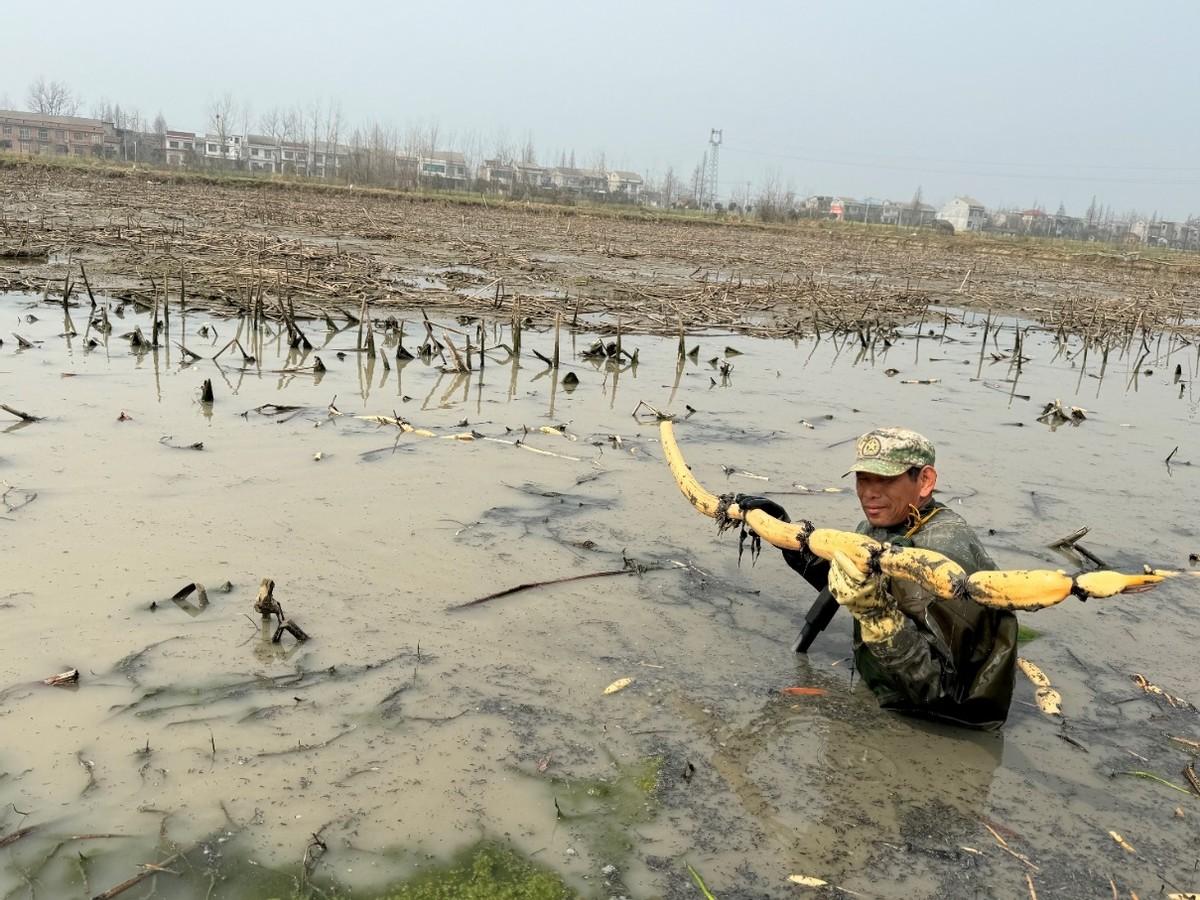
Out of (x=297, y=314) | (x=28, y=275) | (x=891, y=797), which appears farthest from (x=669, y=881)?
(x=28, y=275)

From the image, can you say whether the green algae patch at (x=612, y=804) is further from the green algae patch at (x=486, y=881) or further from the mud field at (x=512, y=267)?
the mud field at (x=512, y=267)

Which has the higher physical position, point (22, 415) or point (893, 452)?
point (893, 452)

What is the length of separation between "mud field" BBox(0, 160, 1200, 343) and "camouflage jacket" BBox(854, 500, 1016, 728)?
6819 mm

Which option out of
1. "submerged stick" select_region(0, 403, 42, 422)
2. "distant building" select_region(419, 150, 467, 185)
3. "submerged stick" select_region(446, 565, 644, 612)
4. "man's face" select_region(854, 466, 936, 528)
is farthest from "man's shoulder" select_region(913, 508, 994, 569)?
"distant building" select_region(419, 150, 467, 185)

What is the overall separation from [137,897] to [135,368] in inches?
243

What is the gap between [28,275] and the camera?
11.6 metres

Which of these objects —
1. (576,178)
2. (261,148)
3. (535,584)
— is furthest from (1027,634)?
(576,178)

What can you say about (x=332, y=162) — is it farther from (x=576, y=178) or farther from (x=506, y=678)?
(x=506, y=678)

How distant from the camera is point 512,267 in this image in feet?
55.1

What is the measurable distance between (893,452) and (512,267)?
1409cm

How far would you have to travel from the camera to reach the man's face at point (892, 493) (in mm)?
3402

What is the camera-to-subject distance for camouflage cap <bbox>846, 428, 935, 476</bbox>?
10.8ft

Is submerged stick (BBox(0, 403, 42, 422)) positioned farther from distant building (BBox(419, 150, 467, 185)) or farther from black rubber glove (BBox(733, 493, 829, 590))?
distant building (BBox(419, 150, 467, 185))

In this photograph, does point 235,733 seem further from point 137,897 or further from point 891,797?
point 891,797
